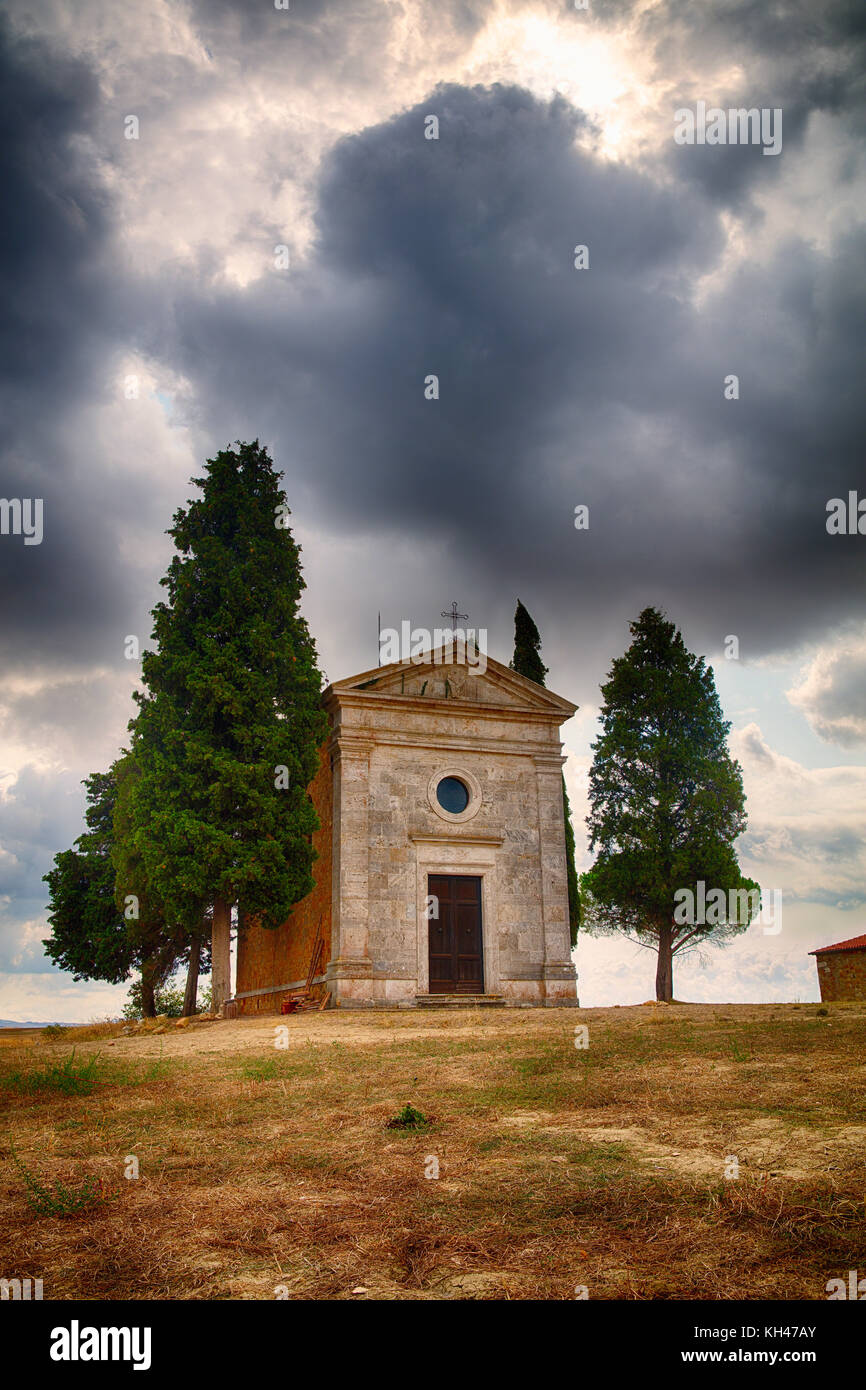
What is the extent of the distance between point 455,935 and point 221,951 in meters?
5.47

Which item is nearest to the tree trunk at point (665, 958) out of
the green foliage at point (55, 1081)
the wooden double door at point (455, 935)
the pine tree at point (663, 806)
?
the pine tree at point (663, 806)

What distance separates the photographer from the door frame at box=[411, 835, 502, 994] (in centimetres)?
2138

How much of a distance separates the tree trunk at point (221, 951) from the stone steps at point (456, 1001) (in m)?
4.28

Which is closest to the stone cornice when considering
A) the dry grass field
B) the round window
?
the round window

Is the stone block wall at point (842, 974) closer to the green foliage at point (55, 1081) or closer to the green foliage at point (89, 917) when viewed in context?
the green foliage at point (89, 917)

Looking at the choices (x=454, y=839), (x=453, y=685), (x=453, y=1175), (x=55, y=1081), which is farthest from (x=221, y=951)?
(x=453, y=1175)

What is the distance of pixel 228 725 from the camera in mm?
20828

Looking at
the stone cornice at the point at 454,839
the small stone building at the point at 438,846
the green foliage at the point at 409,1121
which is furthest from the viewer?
the stone cornice at the point at 454,839

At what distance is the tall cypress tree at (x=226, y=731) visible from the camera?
19234 millimetres

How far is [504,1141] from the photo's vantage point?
5824 millimetres

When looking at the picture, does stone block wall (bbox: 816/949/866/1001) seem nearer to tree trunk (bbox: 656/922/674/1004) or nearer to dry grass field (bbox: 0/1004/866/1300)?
tree trunk (bbox: 656/922/674/1004)

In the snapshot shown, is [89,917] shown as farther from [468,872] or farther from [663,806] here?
[663,806]

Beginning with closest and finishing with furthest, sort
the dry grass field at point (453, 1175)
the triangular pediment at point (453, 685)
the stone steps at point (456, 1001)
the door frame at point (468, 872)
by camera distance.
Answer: the dry grass field at point (453, 1175) → the stone steps at point (456, 1001) → the door frame at point (468, 872) → the triangular pediment at point (453, 685)
